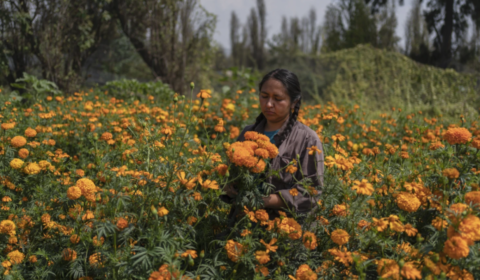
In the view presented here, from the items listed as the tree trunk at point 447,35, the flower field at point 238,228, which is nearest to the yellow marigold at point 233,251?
the flower field at point 238,228

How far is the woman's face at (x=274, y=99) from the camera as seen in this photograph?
79.2 inches

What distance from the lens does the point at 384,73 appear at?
32.0 feet

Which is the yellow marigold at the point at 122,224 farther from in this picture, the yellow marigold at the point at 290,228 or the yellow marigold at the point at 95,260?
the yellow marigold at the point at 290,228

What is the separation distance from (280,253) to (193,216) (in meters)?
0.48

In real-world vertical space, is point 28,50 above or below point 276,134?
above

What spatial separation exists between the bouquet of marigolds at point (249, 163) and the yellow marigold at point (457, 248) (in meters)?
0.73

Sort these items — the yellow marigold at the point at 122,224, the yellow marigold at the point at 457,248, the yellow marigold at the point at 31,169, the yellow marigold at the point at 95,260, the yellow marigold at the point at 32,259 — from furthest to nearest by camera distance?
the yellow marigold at the point at 31,169 → the yellow marigold at the point at 32,259 → the yellow marigold at the point at 95,260 → the yellow marigold at the point at 122,224 → the yellow marigold at the point at 457,248

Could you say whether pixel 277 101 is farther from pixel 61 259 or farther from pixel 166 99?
pixel 166 99

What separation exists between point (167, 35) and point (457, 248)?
7.50m

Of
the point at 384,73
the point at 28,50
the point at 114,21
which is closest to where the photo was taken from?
the point at 28,50

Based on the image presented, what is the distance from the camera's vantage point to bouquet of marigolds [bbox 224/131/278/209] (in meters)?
1.44

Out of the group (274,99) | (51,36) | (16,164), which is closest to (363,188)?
(274,99)

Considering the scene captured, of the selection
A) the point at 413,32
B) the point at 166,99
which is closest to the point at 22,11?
the point at 166,99

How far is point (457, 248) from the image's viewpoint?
3.65ft
